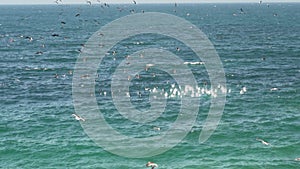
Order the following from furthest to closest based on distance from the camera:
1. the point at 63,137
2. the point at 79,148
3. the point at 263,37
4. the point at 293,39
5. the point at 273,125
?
the point at 263,37 → the point at 293,39 → the point at 273,125 → the point at 63,137 → the point at 79,148

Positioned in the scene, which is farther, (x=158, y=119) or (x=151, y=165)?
(x=158, y=119)

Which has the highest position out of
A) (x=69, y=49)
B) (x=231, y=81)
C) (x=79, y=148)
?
(x=69, y=49)

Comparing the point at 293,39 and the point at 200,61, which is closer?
the point at 200,61

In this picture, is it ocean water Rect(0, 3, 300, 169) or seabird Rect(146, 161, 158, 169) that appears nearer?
seabird Rect(146, 161, 158, 169)

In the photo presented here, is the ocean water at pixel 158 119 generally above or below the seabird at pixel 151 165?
above

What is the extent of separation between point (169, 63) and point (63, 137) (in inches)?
2119

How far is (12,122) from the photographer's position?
192 feet

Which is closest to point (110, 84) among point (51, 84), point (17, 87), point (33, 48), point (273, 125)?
point (51, 84)

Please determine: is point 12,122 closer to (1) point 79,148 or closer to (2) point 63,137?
(2) point 63,137

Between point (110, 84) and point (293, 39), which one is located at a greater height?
point (293, 39)

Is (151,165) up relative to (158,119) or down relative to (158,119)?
down

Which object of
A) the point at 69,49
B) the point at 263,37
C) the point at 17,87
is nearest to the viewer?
the point at 17,87

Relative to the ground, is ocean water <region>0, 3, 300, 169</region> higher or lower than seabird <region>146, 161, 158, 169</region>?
higher

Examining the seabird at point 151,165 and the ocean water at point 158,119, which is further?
the ocean water at point 158,119
